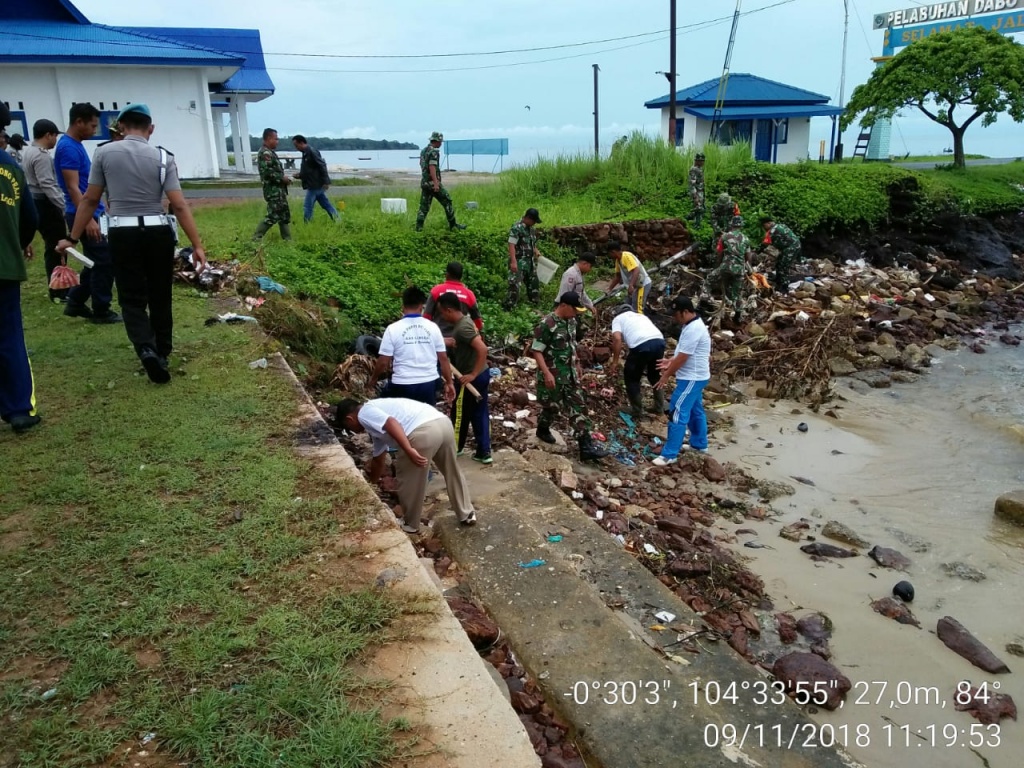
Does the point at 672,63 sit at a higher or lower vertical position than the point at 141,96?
higher

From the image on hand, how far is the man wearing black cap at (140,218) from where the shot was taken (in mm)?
4910

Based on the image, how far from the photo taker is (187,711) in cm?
248

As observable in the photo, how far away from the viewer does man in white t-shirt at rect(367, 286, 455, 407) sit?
17.7 feet

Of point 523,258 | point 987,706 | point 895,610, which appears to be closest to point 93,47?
point 523,258

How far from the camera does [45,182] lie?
6.94 meters

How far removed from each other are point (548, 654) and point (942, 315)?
13.1 m

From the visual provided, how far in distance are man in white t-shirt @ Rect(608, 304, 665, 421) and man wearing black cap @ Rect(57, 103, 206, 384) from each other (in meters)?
4.39

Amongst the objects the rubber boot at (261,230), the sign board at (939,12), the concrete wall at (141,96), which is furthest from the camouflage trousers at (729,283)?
the sign board at (939,12)

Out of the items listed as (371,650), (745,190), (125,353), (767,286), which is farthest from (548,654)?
(745,190)

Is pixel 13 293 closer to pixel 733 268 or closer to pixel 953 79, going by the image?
pixel 733 268

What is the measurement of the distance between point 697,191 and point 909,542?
33.7 ft

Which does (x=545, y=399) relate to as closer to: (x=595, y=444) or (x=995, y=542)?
(x=595, y=444)

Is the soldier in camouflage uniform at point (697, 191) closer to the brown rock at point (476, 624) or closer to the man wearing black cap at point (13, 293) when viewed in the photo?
the man wearing black cap at point (13, 293)

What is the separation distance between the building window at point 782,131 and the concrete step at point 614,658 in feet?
85.5
